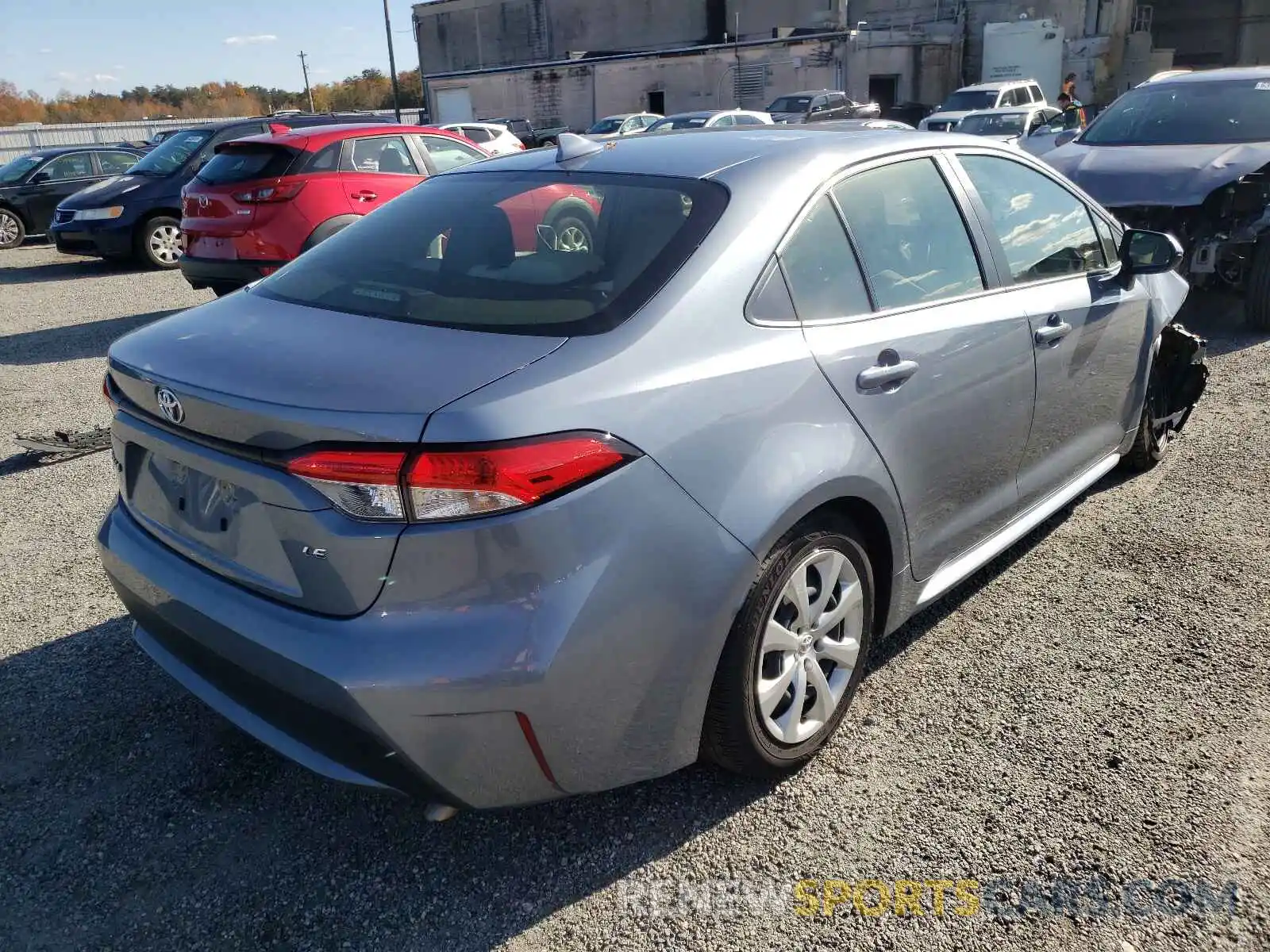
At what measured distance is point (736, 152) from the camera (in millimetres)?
2867

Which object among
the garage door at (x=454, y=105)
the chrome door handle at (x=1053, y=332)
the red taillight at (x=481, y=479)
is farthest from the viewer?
the garage door at (x=454, y=105)

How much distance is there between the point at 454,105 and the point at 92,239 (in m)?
33.6

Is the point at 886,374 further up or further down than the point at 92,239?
further up

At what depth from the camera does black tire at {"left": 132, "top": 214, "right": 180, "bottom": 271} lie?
12836 mm

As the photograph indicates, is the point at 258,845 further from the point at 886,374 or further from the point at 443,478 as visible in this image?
the point at 886,374

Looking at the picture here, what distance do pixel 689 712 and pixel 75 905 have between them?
1535 millimetres

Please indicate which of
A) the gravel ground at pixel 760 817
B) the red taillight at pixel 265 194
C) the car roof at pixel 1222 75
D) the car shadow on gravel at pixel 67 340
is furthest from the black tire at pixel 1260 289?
the car shadow on gravel at pixel 67 340

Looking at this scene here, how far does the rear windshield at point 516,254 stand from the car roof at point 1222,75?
790 cm

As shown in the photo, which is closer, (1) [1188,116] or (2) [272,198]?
(1) [1188,116]

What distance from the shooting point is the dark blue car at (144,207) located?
1259 centimetres

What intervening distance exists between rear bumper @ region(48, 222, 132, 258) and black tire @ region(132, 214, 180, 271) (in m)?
0.14

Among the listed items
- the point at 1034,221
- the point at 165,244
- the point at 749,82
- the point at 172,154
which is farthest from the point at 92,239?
the point at 749,82

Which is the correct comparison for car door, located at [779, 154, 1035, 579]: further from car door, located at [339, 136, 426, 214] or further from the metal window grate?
the metal window grate

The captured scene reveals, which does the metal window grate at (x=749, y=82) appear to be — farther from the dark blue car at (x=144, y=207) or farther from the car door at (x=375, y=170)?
the car door at (x=375, y=170)
